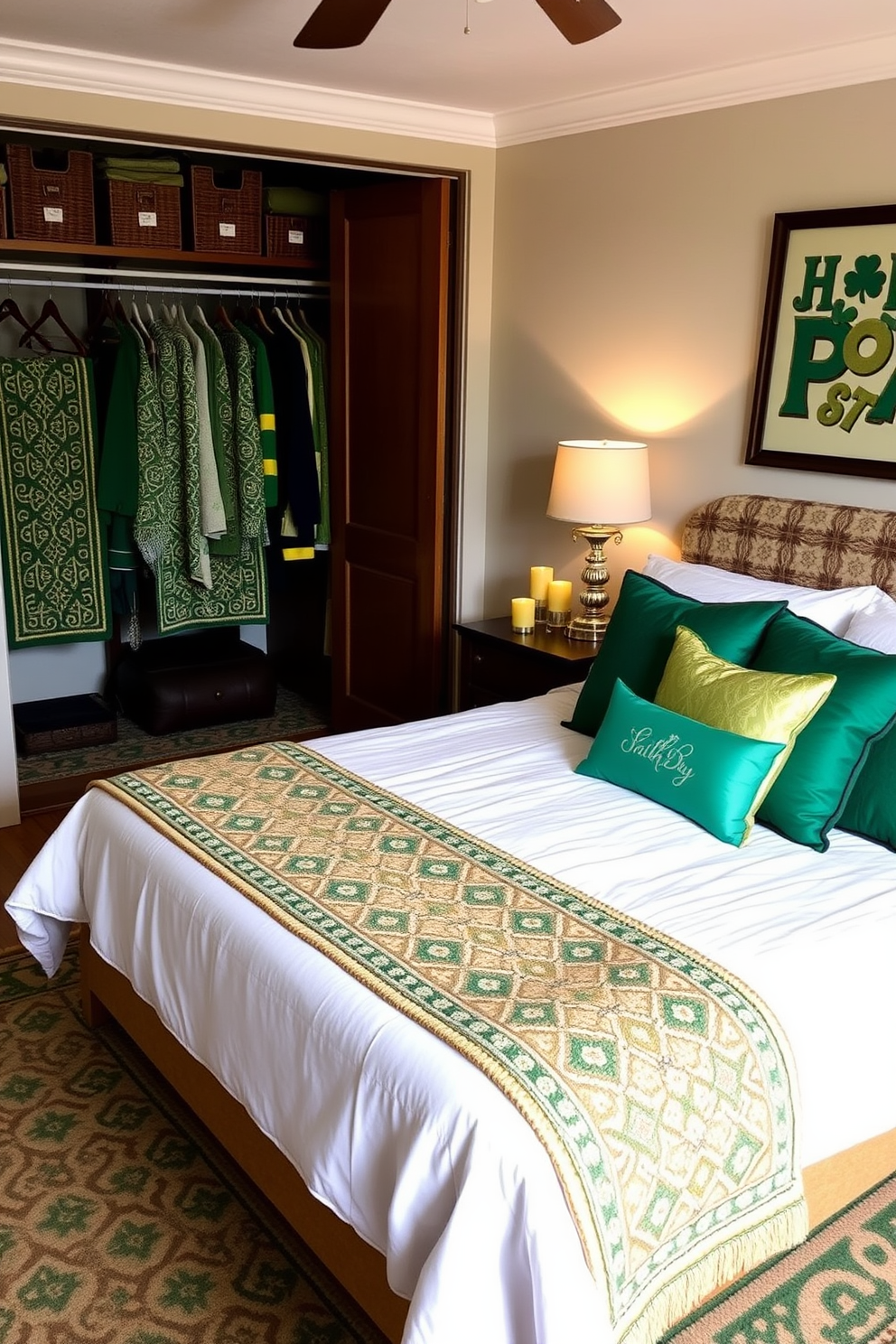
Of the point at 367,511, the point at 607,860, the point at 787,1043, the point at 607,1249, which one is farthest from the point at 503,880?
the point at 367,511

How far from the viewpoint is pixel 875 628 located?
2785 millimetres

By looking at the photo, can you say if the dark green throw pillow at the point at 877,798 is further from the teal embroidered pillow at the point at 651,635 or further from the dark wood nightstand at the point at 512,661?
the dark wood nightstand at the point at 512,661

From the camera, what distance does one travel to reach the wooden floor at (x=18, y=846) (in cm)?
337

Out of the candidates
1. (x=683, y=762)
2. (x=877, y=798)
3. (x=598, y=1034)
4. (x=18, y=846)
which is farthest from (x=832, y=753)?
(x=18, y=846)

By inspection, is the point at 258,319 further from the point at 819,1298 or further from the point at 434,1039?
the point at 819,1298

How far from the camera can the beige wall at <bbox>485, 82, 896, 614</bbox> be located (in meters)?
3.22

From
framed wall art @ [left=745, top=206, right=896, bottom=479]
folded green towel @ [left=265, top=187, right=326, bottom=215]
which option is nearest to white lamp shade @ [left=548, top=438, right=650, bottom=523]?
framed wall art @ [left=745, top=206, right=896, bottom=479]

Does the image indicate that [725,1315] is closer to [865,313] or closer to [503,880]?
[503,880]

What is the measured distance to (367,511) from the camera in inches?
178

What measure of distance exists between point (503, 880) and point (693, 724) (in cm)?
60

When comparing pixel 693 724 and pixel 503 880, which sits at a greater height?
pixel 693 724

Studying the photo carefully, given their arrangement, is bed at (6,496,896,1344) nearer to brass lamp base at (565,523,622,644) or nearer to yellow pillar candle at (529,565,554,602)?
brass lamp base at (565,523,622,644)

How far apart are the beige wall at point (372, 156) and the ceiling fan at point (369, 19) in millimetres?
1295

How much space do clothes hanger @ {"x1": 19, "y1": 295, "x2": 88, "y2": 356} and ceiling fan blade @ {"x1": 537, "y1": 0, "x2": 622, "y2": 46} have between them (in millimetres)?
2458
